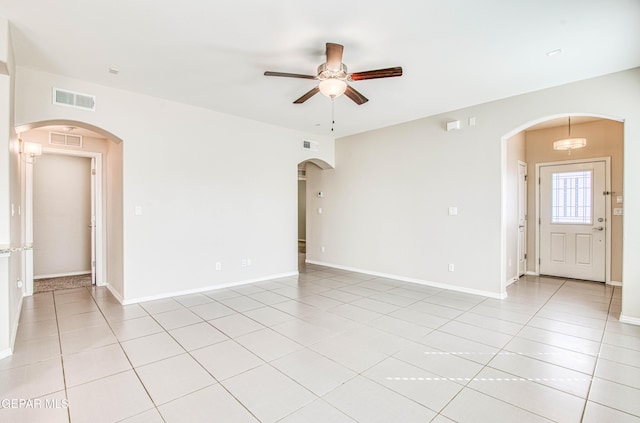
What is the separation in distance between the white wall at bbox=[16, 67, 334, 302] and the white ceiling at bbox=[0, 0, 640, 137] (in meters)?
0.39

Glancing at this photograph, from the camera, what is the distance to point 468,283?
15.7 ft

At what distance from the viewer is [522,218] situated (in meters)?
6.05

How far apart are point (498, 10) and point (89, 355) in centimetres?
456

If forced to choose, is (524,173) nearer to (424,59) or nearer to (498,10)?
(424,59)

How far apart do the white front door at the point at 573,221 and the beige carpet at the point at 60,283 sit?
8.66 meters

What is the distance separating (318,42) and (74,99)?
311 centimetres

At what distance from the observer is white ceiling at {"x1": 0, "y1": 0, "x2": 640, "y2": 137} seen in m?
2.43

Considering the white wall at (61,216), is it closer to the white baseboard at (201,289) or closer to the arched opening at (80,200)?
the arched opening at (80,200)

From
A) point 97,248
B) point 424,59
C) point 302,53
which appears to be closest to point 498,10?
point 424,59

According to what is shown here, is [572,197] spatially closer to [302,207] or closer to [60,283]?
[302,207]

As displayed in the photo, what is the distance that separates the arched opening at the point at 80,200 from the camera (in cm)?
447

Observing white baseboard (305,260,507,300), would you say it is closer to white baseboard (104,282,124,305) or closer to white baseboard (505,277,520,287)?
white baseboard (505,277,520,287)

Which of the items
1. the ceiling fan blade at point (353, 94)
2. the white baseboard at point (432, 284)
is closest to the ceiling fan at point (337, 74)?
the ceiling fan blade at point (353, 94)

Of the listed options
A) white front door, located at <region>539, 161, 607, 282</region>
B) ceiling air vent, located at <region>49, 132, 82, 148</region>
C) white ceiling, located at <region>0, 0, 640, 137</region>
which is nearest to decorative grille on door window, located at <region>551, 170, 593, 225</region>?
white front door, located at <region>539, 161, 607, 282</region>
